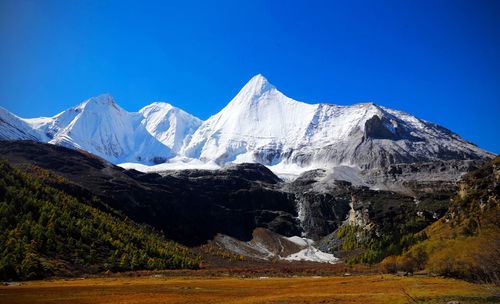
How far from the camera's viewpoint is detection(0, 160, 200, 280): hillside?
67125 millimetres

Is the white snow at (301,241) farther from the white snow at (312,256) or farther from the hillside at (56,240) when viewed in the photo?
the hillside at (56,240)

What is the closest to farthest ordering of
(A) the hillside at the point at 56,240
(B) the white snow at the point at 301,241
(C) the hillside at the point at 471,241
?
(C) the hillside at the point at 471,241
(A) the hillside at the point at 56,240
(B) the white snow at the point at 301,241

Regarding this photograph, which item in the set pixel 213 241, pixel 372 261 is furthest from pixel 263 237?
Answer: pixel 372 261

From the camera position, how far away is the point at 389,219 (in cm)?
16600

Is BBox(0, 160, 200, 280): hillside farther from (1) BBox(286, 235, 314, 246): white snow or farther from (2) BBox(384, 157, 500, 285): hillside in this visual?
(1) BBox(286, 235, 314, 246): white snow

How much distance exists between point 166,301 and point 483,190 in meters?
81.2

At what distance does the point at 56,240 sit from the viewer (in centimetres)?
8600

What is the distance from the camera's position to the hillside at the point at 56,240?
67125 millimetres

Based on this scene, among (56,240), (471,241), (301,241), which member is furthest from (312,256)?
(56,240)

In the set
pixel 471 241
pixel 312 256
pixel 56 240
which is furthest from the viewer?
pixel 312 256

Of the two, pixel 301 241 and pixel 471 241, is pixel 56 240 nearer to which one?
pixel 471 241

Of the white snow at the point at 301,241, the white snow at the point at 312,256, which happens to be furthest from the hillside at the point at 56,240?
the white snow at the point at 301,241

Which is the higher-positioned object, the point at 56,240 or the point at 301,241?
the point at 56,240

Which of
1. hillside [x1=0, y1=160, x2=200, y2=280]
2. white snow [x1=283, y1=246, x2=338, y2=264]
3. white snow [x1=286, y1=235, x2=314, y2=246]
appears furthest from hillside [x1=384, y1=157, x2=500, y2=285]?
white snow [x1=286, y1=235, x2=314, y2=246]
